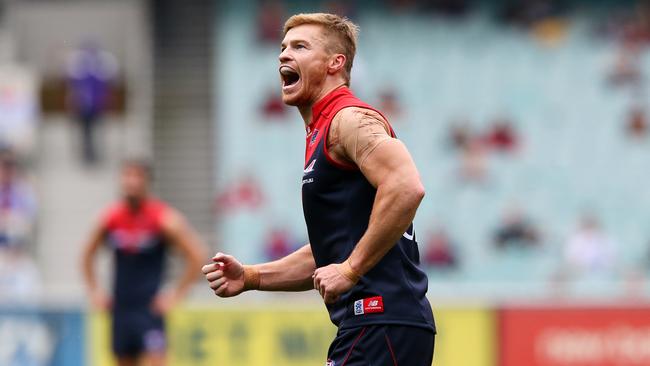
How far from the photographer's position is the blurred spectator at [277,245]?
19328 mm

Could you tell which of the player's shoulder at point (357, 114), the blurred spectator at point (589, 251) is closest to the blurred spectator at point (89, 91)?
the blurred spectator at point (589, 251)

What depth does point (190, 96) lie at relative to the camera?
22.3 meters

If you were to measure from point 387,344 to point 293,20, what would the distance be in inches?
57.6

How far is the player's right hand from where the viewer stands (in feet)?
18.6

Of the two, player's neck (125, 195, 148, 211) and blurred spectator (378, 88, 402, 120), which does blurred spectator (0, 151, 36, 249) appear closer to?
blurred spectator (378, 88, 402, 120)

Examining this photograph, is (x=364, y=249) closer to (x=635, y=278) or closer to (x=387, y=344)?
(x=387, y=344)

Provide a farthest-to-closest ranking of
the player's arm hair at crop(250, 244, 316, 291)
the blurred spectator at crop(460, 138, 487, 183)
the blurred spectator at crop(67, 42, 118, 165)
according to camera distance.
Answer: the blurred spectator at crop(67, 42, 118, 165), the blurred spectator at crop(460, 138, 487, 183), the player's arm hair at crop(250, 244, 316, 291)

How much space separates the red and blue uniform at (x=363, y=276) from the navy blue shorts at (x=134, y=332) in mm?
6147

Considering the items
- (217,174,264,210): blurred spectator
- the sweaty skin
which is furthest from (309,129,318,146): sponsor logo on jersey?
(217,174,264,210): blurred spectator

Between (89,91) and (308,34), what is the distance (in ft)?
52.1

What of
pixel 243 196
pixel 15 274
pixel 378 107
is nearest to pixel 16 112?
pixel 15 274

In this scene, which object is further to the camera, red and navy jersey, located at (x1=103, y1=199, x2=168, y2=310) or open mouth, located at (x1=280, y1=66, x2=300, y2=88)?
red and navy jersey, located at (x1=103, y1=199, x2=168, y2=310)

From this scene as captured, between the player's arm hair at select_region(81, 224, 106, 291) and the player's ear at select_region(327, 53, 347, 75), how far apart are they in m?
6.11

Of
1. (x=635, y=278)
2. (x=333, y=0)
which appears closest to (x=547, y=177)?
(x=635, y=278)
